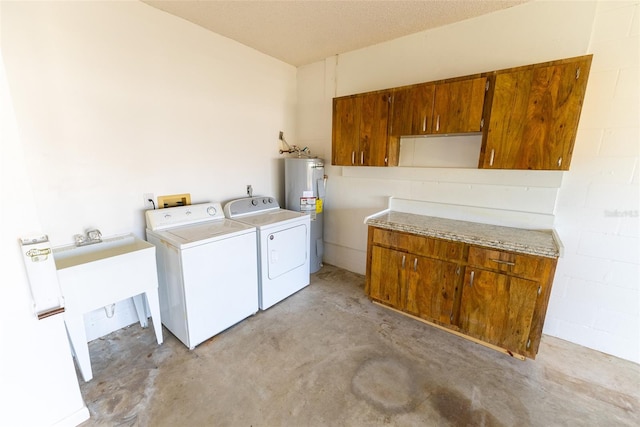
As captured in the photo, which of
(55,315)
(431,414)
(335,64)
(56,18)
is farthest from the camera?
(335,64)

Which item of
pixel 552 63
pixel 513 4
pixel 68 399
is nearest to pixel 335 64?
pixel 513 4

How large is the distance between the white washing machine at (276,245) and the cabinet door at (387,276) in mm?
822

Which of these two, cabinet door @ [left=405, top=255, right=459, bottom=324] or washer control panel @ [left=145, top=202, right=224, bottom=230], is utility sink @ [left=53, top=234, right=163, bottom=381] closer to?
washer control panel @ [left=145, top=202, right=224, bottom=230]

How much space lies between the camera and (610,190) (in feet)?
6.40

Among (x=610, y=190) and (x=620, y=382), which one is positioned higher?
(x=610, y=190)

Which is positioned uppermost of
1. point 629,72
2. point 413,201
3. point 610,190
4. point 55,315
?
point 629,72

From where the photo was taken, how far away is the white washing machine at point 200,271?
2.00m

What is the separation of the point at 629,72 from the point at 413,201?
5.85 ft

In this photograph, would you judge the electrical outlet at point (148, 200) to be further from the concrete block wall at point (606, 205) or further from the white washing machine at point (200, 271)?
the concrete block wall at point (606, 205)

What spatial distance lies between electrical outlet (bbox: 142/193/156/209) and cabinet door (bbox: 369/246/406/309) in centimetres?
217

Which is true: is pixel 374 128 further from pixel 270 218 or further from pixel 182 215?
pixel 182 215

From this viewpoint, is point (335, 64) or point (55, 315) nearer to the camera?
point (55, 315)

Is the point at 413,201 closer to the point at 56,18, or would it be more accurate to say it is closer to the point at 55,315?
the point at 55,315

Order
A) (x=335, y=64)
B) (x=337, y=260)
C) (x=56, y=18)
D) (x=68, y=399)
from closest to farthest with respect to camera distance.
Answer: (x=68, y=399) → (x=56, y=18) → (x=335, y=64) → (x=337, y=260)
